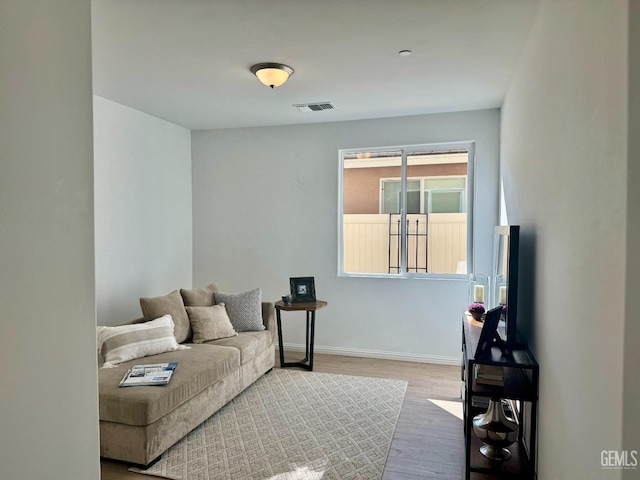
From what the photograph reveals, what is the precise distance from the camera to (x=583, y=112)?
1.56 meters

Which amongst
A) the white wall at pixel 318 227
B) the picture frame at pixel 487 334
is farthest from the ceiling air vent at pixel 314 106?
the picture frame at pixel 487 334

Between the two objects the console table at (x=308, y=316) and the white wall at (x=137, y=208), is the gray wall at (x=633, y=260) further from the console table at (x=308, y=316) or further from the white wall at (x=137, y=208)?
the white wall at (x=137, y=208)

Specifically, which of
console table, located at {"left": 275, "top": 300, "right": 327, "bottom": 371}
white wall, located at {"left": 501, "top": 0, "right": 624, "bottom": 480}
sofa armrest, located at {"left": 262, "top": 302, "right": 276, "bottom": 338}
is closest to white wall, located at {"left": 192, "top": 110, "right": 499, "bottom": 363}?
console table, located at {"left": 275, "top": 300, "right": 327, "bottom": 371}

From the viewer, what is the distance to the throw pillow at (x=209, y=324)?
12.8 feet

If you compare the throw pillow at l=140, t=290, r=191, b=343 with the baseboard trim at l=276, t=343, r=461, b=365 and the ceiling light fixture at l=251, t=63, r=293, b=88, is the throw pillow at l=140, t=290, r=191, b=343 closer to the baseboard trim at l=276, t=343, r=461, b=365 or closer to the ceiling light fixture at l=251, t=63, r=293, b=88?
the baseboard trim at l=276, t=343, r=461, b=365

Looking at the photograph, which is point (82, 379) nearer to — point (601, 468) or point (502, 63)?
point (601, 468)

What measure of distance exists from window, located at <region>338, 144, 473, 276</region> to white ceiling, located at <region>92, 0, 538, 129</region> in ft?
2.12

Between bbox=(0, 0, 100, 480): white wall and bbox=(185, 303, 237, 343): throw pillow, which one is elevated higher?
bbox=(0, 0, 100, 480): white wall

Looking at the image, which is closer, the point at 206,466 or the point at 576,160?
the point at 576,160

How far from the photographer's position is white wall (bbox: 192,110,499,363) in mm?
4625

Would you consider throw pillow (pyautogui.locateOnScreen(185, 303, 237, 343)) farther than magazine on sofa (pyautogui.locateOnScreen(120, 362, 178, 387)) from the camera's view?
Yes

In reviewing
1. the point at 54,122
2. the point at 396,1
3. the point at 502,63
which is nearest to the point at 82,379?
the point at 54,122

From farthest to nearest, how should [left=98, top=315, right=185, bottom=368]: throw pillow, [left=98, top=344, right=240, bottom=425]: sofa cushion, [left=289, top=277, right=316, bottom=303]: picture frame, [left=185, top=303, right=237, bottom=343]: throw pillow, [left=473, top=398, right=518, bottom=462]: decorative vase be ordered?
[left=289, top=277, right=316, bottom=303]: picture frame < [left=185, top=303, right=237, bottom=343]: throw pillow < [left=98, top=315, right=185, bottom=368]: throw pillow < [left=98, top=344, right=240, bottom=425]: sofa cushion < [left=473, top=398, right=518, bottom=462]: decorative vase

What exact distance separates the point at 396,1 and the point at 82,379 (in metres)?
2.31
